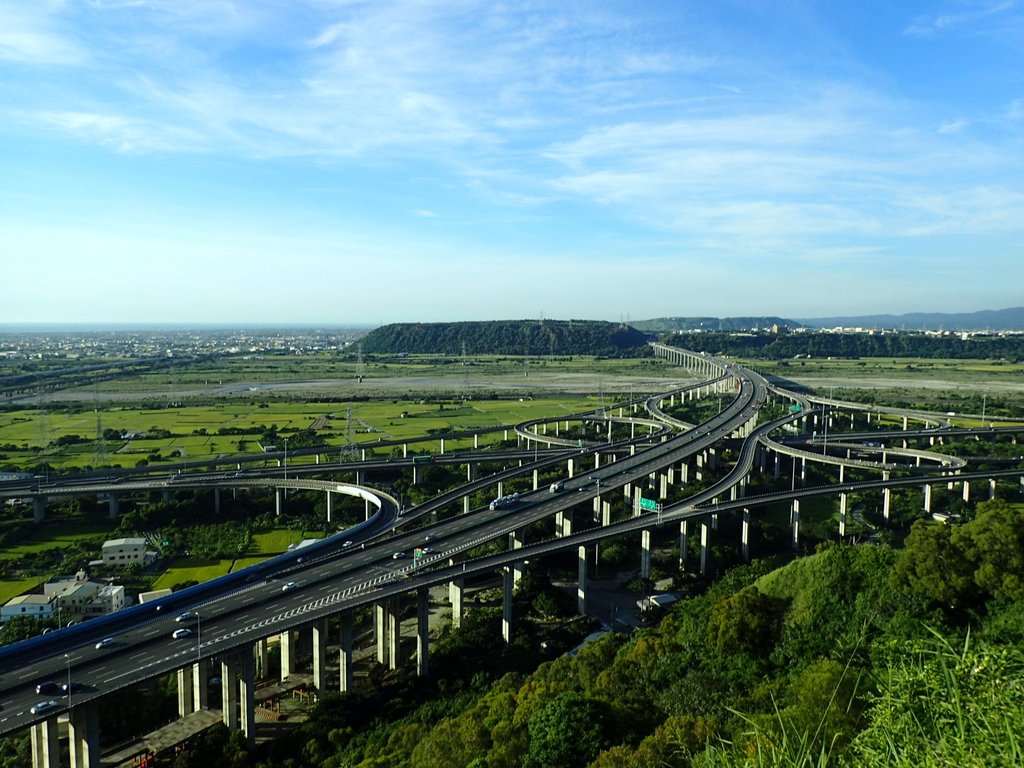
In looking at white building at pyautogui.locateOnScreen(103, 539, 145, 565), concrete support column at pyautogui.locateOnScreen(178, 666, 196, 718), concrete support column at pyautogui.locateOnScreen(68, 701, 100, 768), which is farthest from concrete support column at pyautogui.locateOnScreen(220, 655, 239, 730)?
white building at pyautogui.locateOnScreen(103, 539, 145, 565)

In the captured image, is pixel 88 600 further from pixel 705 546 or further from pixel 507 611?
pixel 705 546

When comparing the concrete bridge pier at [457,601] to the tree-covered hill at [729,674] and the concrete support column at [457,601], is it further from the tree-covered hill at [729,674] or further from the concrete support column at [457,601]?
the tree-covered hill at [729,674]

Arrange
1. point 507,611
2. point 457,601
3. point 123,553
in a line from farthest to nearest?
point 123,553 → point 457,601 → point 507,611

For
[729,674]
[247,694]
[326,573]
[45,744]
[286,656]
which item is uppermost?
[326,573]

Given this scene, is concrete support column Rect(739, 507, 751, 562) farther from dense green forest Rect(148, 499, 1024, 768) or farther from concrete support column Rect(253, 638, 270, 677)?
concrete support column Rect(253, 638, 270, 677)

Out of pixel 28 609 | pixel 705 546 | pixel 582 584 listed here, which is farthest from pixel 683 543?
→ pixel 28 609

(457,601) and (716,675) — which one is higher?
(716,675)

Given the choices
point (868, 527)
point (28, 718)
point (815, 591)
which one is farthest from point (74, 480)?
point (868, 527)
